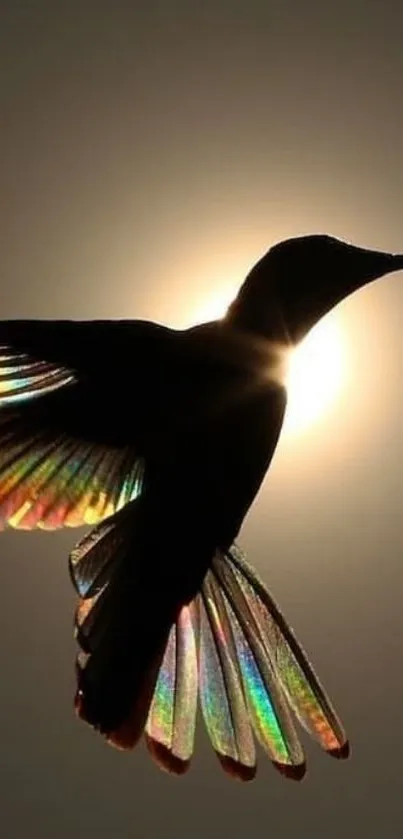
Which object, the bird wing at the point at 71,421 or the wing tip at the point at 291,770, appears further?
the bird wing at the point at 71,421

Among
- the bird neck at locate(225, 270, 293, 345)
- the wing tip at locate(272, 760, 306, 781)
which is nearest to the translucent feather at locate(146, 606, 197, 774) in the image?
the wing tip at locate(272, 760, 306, 781)

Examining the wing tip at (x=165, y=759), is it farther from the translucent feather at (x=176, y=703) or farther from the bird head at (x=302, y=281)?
the bird head at (x=302, y=281)

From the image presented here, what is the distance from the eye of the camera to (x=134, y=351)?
1.80 m

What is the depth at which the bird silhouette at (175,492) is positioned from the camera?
69.2 inches

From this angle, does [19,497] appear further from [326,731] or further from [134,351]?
[326,731]

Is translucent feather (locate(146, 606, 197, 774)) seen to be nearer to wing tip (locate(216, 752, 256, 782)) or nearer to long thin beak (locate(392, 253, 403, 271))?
wing tip (locate(216, 752, 256, 782))

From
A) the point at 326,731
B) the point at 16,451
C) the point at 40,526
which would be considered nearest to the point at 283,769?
the point at 326,731

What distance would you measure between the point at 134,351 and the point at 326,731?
0.49 meters

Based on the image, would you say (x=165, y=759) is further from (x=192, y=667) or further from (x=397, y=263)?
(x=397, y=263)

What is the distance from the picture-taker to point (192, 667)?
2029 millimetres

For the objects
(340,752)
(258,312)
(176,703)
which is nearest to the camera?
(340,752)

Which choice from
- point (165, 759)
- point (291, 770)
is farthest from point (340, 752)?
point (165, 759)

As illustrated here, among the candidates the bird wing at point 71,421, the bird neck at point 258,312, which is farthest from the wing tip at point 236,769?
the bird neck at point 258,312

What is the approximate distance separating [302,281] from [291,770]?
555 mm
